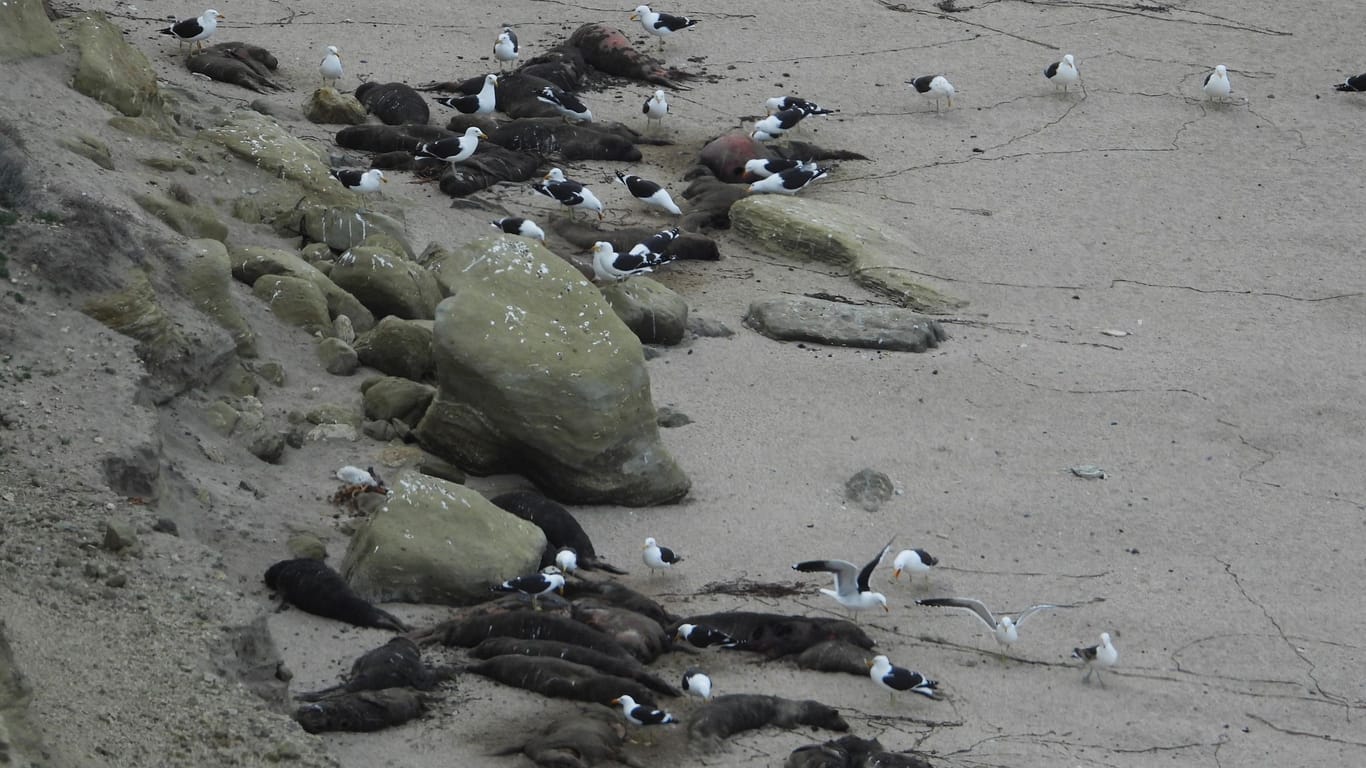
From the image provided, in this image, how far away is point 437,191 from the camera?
52.4 ft

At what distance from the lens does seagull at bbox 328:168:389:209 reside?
14.6 m

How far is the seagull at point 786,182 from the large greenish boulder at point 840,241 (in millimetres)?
186

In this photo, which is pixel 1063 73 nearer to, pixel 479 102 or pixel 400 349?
pixel 479 102

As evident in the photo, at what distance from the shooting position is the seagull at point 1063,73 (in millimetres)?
19594

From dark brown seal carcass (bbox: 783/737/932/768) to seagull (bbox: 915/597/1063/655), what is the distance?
1.63 m

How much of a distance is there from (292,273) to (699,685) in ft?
18.1

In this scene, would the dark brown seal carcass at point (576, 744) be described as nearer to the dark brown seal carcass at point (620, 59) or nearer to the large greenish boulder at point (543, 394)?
the large greenish boulder at point (543, 394)

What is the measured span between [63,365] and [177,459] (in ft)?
2.93

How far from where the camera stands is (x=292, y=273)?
41.2 feet

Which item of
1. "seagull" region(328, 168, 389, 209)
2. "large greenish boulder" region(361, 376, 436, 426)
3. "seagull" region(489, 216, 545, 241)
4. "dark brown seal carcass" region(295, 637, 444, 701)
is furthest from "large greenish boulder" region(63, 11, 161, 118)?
"dark brown seal carcass" region(295, 637, 444, 701)

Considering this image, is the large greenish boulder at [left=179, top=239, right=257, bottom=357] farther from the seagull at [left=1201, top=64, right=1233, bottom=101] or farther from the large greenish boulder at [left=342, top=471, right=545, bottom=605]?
the seagull at [left=1201, top=64, right=1233, bottom=101]

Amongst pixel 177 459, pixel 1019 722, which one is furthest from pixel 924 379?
pixel 177 459

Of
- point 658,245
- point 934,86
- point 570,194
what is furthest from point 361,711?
point 934,86

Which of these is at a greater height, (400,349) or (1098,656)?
(1098,656)
